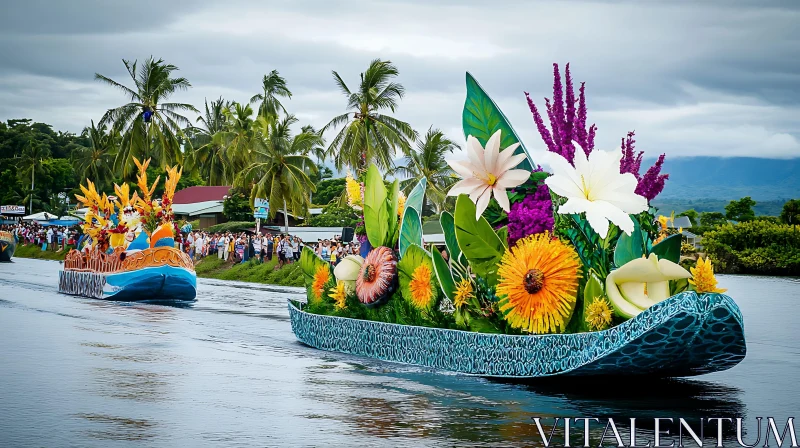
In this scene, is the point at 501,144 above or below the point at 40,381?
above

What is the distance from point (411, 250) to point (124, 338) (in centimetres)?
573

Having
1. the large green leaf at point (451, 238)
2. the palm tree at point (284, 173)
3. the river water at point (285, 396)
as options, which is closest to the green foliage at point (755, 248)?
the palm tree at point (284, 173)

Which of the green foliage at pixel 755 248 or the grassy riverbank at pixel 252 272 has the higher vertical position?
the green foliage at pixel 755 248

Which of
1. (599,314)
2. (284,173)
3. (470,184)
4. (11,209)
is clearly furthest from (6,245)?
(599,314)

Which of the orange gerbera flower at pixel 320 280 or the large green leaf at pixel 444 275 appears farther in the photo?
the orange gerbera flower at pixel 320 280

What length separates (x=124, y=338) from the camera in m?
14.4

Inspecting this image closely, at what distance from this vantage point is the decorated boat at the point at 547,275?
803cm

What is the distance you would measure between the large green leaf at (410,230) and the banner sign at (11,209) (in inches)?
2573

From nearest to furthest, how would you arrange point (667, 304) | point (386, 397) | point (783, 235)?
point (667, 304)
point (386, 397)
point (783, 235)

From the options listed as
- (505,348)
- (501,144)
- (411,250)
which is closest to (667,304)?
(505,348)

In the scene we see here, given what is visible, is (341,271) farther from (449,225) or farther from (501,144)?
(501,144)

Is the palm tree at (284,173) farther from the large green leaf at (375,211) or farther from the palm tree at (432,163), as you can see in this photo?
the large green leaf at (375,211)

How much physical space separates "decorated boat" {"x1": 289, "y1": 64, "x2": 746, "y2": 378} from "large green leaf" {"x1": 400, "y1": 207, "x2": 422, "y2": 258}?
1cm

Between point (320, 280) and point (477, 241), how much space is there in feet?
13.4
